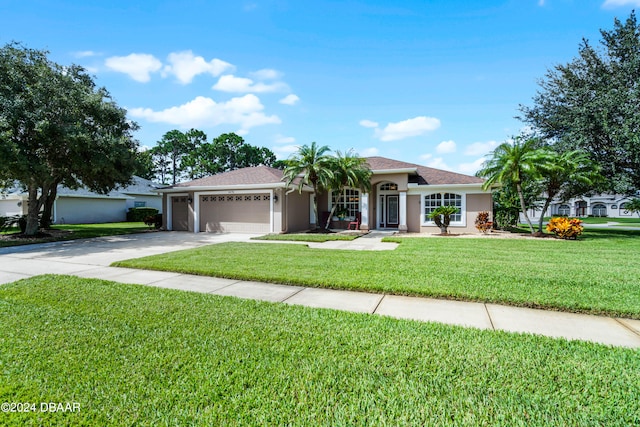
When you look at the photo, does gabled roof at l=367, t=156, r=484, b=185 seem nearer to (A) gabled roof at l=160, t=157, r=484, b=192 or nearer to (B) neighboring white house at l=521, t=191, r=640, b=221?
(A) gabled roof at l=160, t=157, r=484, b=192

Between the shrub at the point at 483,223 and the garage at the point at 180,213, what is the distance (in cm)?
1604

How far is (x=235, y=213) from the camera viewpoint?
16.6 metres

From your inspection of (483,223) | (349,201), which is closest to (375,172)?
(349,201)

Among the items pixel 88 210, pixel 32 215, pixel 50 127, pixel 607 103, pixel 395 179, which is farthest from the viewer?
pixel 88 210

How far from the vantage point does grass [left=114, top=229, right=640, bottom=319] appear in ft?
15.2

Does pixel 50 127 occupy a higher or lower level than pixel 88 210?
higher

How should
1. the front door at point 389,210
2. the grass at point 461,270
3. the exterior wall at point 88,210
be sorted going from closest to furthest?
the grass at point 461,270, the front door at point 389,210, the exterior wall at point 88,210

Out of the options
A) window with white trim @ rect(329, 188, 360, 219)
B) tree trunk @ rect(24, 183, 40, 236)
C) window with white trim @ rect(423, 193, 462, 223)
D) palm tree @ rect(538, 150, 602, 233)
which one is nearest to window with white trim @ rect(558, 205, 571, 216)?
palm tree @ rect(538, 150, 602, 233)

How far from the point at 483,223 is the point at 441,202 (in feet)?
7.66

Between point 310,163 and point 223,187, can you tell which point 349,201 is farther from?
point 223,187

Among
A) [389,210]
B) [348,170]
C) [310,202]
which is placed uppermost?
[348,170]

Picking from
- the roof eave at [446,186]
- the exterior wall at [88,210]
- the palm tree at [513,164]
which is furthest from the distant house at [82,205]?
the palm tree at [513,164]

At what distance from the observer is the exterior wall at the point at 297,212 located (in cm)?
1591

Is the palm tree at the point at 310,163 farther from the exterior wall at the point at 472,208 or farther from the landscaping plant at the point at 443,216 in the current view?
the exterior wall at the point at 472,208
